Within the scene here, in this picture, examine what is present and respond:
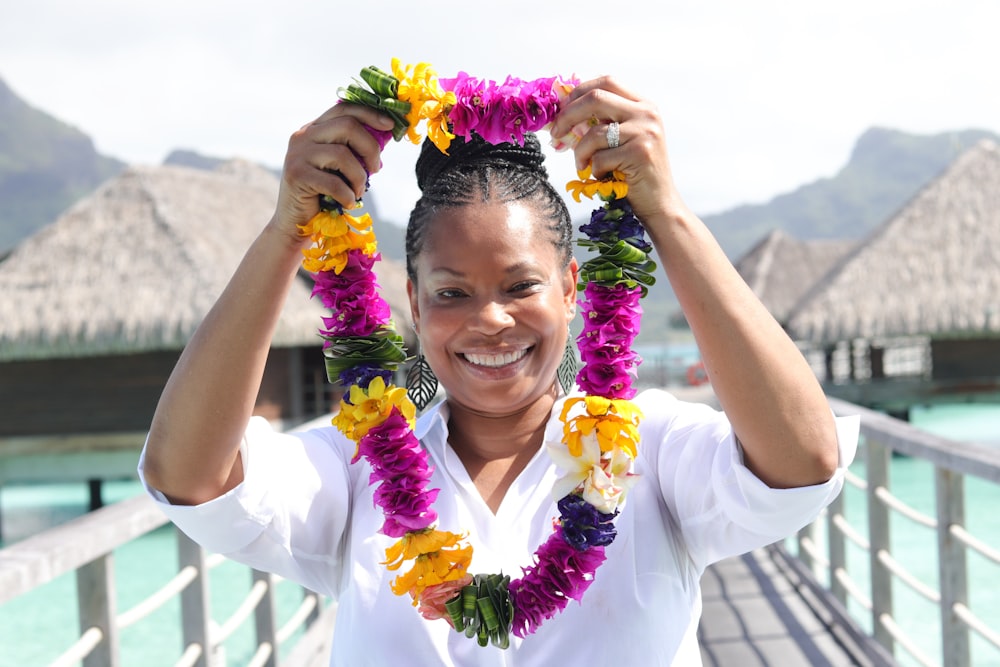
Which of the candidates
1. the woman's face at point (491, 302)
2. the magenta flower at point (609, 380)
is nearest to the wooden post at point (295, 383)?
the woman's face at point (491, 302)

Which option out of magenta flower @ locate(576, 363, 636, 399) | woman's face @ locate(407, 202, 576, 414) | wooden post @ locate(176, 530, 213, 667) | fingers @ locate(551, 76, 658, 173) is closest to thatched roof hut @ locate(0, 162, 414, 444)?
wooden post @ locate(176, 530, 213, 667)

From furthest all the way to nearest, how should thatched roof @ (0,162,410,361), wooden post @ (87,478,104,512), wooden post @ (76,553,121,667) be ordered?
1. wooden post @ (87,478,104,512)
2. thatched roof @ (0,162,410,361)
3. wooden post @ (76,553,121,667)

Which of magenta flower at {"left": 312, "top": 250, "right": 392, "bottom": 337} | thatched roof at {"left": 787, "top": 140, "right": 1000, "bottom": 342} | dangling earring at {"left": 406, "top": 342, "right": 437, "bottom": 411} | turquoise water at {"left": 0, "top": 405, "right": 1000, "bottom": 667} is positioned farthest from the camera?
thatched roof at {"left": 787, "top": 140, "right": 1000, "bottom": 342}

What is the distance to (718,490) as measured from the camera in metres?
1.28

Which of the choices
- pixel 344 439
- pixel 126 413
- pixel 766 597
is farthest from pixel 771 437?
pixel 126 413

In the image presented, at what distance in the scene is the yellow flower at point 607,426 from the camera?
4.23 ft

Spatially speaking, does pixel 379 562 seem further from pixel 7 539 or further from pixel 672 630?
pixel 7 539

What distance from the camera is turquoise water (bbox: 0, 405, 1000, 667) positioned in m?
6.73

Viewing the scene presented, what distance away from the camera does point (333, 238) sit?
52.0 inches

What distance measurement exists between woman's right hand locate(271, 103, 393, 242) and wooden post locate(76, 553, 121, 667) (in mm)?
1220

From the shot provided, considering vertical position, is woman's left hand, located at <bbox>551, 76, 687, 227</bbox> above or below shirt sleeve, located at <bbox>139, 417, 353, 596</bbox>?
above

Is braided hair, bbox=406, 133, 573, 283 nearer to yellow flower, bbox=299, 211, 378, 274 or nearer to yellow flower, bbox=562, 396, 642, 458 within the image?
yellow flower, bbox=299, 211, 378, 274

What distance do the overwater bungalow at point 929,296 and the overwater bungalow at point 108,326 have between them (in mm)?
8800

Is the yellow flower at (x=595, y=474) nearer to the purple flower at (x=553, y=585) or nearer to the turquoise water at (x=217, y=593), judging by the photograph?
the purple flower at (x=553, y=585)
